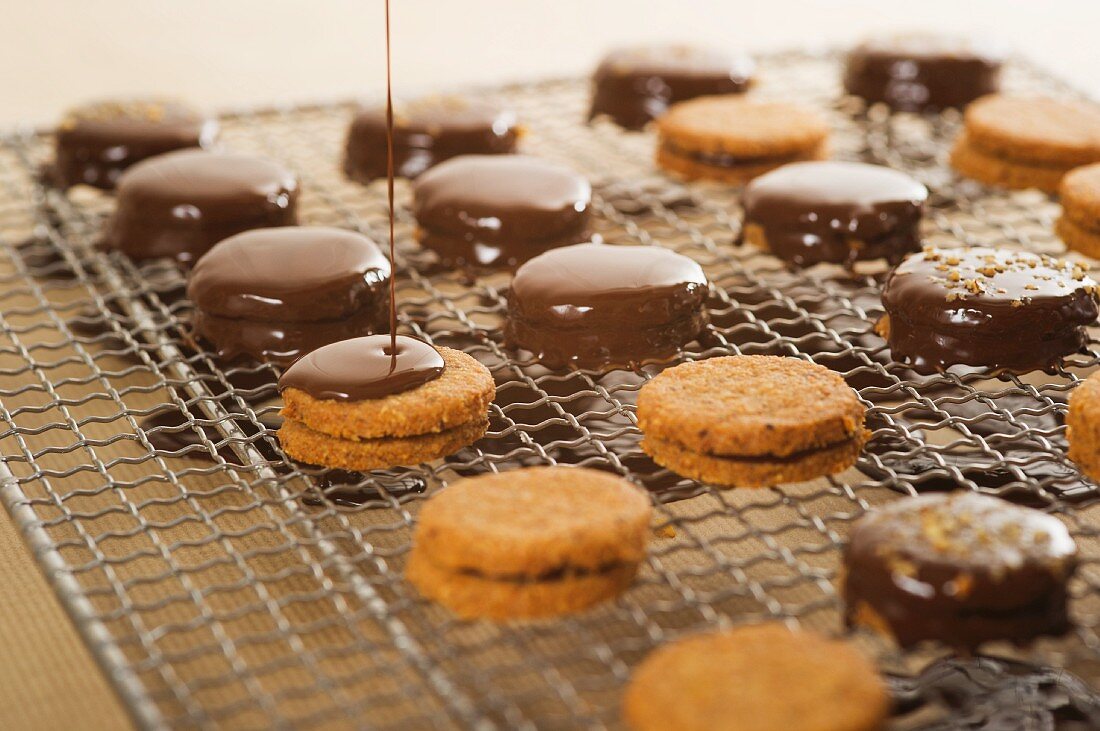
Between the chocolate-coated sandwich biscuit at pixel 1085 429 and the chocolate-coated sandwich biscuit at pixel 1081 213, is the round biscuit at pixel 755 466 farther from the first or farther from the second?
the chocolate-coated sandwich biscuit at pixel 1081 213

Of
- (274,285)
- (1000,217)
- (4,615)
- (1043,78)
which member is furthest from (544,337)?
(1043,78)

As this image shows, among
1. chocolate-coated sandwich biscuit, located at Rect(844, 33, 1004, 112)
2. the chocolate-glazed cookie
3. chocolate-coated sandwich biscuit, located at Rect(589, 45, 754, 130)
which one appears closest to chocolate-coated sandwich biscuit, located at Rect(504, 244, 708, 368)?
the chocolate-glazed cookie

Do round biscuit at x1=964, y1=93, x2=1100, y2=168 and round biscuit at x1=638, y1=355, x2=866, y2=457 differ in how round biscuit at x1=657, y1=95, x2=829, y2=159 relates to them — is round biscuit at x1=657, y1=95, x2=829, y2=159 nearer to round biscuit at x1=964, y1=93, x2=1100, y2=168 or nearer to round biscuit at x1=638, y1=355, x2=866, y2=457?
round biscuit at x1=964, y1=93, x2=1100, y2=168

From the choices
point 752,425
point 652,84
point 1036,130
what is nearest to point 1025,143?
point 1036,130

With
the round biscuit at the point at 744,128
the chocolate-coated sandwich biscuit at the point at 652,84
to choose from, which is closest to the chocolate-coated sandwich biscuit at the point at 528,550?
the round biscuit at the point at 744,128

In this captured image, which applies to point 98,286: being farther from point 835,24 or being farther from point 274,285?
point 835,24
